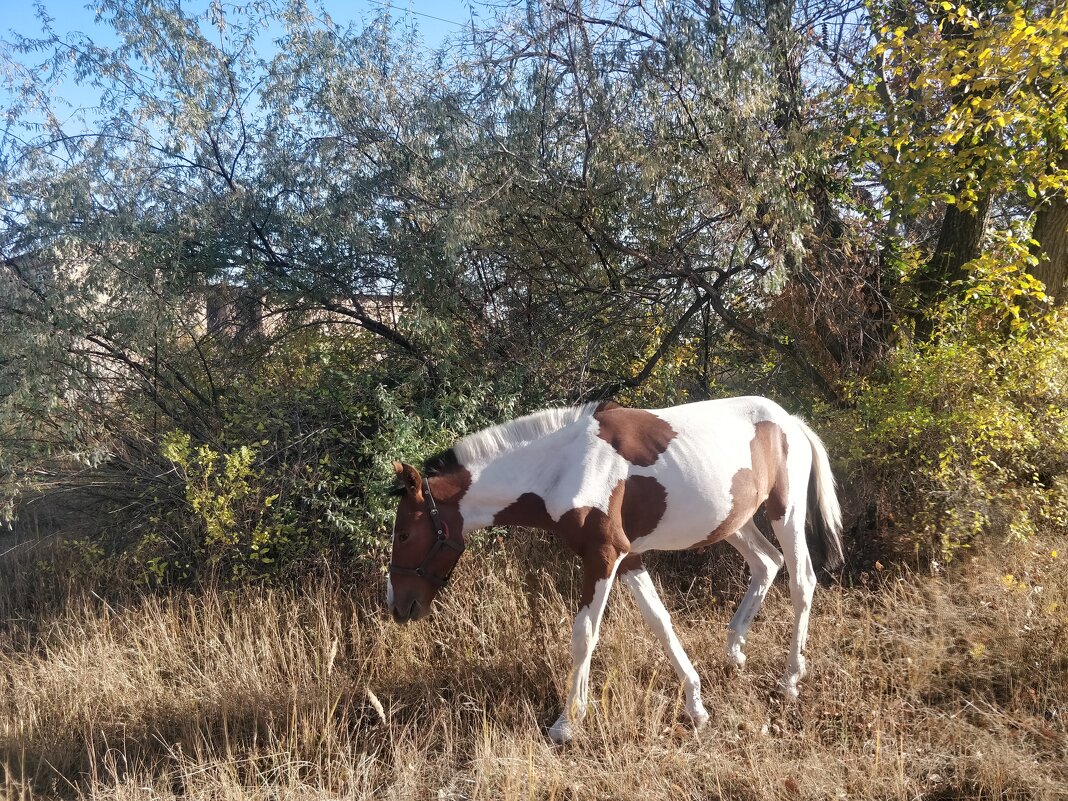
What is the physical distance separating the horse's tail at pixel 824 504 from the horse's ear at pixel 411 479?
2.51 m

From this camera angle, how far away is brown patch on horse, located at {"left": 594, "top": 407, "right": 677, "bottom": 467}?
13.2ft

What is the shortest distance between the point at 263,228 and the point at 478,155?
6.45 ft

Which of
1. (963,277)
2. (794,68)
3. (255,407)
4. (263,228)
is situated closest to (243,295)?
(263,228)

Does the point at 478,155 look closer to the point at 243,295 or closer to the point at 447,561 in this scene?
the point at 243,295

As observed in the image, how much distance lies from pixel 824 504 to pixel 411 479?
2.74 m

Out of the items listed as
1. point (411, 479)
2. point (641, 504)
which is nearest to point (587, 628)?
point (641, 504)

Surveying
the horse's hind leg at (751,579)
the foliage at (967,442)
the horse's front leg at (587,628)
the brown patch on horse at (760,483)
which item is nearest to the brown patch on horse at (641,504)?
the horse's front leg at (587,628)

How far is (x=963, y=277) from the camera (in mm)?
6219

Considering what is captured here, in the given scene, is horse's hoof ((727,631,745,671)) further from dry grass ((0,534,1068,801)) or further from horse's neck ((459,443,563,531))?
horse's neck ((459,443,563,531))

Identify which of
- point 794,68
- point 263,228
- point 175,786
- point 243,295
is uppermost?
point 794,68

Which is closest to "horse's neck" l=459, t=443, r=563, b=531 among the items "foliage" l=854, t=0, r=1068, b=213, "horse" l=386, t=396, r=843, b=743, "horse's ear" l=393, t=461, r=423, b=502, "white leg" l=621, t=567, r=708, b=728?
"horse" l=386, t=396, r=843, b=743

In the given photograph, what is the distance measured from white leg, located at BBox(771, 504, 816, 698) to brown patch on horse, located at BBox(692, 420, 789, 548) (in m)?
0.10

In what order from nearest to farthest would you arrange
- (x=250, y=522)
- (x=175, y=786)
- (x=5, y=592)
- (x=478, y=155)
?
(x=175, y=786) < (x=250, y=522) < (x=478, y=155) < (x=5, y=592)

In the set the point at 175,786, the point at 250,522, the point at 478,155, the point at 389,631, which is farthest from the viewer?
the point at 478,155
